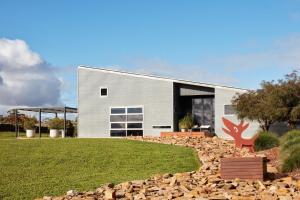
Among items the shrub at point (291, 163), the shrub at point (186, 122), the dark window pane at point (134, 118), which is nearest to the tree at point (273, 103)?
the shrub at point (186, 122)

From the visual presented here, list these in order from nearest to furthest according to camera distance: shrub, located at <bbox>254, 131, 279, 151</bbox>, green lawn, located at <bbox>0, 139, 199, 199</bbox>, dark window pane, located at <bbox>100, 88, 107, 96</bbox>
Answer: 1. green lawn, located at <bbox>0, 139, 199, 199</bbox>
2. shrub, located at <bbox>254, 131, 279, 151</bbox>
3. dark window pane, located at <bbox>100, 88, 107, 96</bbox>

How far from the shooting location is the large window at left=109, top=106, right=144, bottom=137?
31234mm

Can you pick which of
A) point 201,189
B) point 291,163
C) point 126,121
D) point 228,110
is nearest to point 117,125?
point 126,121

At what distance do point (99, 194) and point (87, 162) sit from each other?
235 inches

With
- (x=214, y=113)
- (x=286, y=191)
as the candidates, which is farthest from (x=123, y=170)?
(x=214, y=113)

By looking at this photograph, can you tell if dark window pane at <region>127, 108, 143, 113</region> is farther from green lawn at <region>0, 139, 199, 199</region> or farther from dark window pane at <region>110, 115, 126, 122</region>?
green lawn at <region>0, 139, 199, 199</region>

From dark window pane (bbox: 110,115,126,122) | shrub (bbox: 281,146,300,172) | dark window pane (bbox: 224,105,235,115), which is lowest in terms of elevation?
shrub (bbox: 281,146,300,172)

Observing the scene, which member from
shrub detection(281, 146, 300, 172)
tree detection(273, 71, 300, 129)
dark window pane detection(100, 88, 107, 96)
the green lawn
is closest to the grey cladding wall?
dark window pane detection(100, 88, 107, 96)

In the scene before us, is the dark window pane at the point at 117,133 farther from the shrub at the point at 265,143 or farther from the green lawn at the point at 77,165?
the shrub at the point at 265,143

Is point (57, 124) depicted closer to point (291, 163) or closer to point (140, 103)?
point (140, 103)

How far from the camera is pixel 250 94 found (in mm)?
26203

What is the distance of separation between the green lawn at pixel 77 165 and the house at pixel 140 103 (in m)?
11.6

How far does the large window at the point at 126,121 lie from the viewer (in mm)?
31234

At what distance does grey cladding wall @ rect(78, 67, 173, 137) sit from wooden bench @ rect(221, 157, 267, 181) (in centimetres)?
2112
